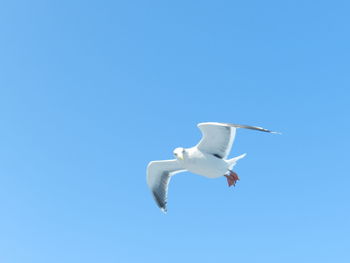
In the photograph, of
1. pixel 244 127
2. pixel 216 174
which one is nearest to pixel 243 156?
pixel 216 174

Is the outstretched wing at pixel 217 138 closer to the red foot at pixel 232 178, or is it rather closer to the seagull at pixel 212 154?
the seagull at pixel 212 154

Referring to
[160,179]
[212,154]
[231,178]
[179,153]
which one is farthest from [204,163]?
[160,179]

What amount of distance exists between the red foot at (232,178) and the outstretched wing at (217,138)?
1.60 metres

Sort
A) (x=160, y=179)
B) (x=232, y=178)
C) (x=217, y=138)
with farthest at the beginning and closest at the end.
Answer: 1. (x=160, y=179)
2. (x=232, y=178)
3. (x=217, y=138)

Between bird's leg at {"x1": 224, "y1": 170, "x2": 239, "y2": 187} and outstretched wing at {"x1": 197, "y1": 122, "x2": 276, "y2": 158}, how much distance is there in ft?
5.13

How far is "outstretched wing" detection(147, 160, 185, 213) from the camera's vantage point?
31677 millimetres

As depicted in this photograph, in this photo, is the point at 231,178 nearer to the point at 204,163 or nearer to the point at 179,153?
the point at 204,163

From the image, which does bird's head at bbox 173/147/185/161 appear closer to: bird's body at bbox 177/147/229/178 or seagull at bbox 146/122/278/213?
seagull at bbox 146/122/278/213

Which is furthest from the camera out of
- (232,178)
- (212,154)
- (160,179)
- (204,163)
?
(160,179)

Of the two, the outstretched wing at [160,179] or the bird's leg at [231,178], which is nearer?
the bird's leg at [231,178]

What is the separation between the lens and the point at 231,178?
2878 cm

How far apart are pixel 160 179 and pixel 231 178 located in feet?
18.5

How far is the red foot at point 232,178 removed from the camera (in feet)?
94.2

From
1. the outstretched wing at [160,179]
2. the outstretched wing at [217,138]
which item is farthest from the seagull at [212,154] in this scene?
the outstretched wing at [160,179]
